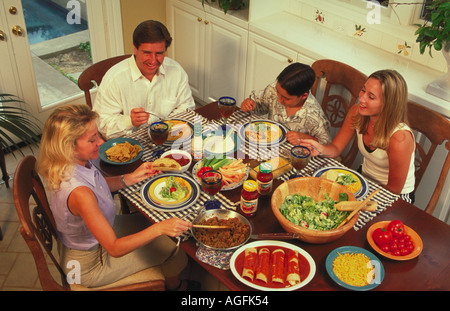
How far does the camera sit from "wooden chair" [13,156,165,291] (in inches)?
67.0

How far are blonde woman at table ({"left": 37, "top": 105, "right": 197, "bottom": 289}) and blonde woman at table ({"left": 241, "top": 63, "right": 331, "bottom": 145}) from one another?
873 mm

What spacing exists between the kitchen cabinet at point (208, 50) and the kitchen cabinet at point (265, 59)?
0.07 m

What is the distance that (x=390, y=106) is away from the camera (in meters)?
2.20

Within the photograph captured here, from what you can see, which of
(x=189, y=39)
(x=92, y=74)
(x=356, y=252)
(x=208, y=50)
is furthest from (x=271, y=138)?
(x=189, y=39)

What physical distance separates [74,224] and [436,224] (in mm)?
1499

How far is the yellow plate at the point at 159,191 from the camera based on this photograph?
198 cm

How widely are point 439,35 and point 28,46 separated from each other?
2.79 m

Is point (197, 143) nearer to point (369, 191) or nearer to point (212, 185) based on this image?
point (212, 185)

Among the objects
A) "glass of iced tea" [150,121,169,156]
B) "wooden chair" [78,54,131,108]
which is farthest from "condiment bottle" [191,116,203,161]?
"wooden chair" [78,54,131,108]

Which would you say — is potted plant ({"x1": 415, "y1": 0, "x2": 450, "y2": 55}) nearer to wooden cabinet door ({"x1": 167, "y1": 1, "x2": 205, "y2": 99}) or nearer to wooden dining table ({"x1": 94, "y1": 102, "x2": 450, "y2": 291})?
wooden dining table ({"x1": 94, "y1": 102, "x2": 450, "y2": 291})

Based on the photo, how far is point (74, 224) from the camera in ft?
6.20

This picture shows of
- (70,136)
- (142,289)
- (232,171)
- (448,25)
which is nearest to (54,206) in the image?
(70,136)
